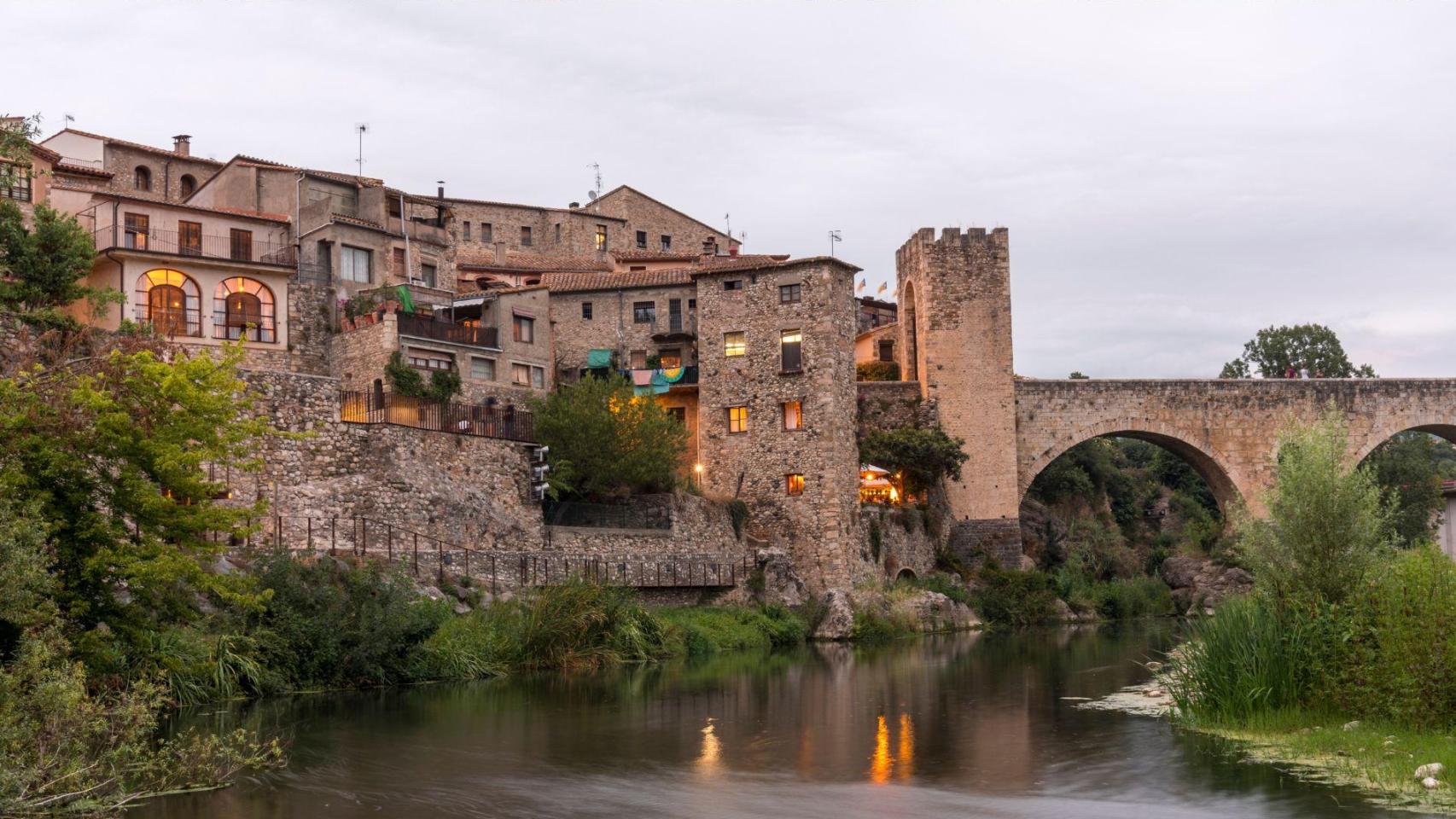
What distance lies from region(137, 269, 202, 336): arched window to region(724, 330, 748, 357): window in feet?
51.2

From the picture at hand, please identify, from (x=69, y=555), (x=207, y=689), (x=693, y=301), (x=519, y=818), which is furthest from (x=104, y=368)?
(x=693, y=301)

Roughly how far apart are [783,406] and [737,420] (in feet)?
5.38

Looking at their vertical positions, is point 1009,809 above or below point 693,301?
below

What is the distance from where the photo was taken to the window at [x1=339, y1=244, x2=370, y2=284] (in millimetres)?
44844

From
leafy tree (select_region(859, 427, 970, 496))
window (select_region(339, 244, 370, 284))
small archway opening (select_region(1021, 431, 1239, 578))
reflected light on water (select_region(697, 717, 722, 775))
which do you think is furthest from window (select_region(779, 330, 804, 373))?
reflected light on water (select_region(697, 717, 722, 775))

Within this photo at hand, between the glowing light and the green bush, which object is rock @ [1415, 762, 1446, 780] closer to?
the glowing light

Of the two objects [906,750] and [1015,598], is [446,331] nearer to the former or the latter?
[1015,598]

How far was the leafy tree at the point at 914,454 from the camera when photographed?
47406mm

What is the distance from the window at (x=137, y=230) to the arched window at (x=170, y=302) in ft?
3.22

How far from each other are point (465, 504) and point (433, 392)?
8.48 meters

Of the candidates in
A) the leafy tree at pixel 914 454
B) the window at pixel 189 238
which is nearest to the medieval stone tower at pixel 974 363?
the leafy tree at pixel 914 454

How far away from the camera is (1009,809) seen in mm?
13820

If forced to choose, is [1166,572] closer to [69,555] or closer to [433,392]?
[433,392]

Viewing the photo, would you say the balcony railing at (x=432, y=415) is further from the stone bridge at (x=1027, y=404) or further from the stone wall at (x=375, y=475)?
the stone bridge at (x=1027, y=404)
